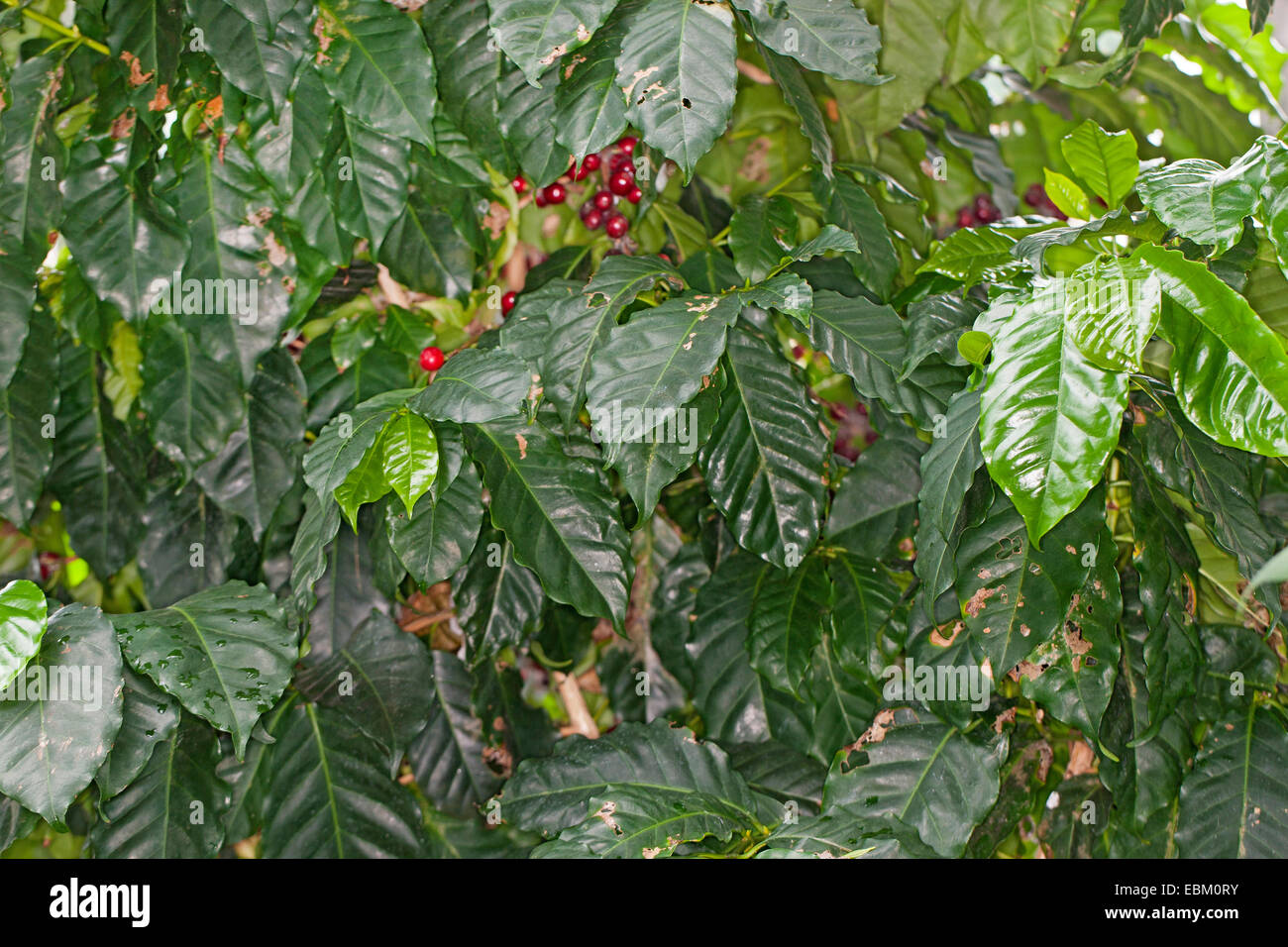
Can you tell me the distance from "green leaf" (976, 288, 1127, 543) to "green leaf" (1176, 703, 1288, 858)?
0.52 metres

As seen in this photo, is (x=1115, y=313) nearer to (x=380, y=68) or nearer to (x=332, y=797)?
(x=380, y=68)

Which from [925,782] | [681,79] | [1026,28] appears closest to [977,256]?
[681,79]

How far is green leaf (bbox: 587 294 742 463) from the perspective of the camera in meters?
0.91

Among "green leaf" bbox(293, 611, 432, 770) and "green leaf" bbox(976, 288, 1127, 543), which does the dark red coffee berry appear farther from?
"green leaf" bbox(976, 288, 1127, 543)

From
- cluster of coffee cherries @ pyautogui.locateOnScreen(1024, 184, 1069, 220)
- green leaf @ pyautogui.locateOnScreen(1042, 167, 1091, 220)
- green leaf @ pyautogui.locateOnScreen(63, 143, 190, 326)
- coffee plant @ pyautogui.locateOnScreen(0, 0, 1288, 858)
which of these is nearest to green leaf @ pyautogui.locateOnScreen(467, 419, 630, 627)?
coffee plant @ pyautogui.locateOnScreen(0, 0, 1288, 858)

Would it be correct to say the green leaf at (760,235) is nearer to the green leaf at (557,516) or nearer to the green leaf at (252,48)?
the green leaf at (557,516)

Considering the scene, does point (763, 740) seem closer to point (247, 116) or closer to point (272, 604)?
point (272, 604)

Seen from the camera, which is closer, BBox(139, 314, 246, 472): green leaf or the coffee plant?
the coffee plant

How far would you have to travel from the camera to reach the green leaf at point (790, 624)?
1172mm

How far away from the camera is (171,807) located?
3.53 feet

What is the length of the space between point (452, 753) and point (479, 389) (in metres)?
0.59

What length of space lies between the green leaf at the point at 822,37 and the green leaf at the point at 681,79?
0.04 m
